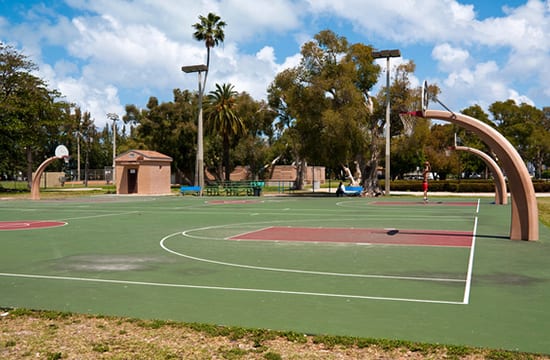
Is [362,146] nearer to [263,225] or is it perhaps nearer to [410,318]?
[263,225]

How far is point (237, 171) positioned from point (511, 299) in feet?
239

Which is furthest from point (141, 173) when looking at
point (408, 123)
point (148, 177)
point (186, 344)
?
point (186, 344)

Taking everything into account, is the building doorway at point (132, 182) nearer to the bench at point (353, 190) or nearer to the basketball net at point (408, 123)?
the bench at point (353, 190)

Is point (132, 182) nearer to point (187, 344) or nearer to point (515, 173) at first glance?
point (515, 173)

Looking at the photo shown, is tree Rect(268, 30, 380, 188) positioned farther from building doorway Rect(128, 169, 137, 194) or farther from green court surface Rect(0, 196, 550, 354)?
green court surface Rect(0, 196, 550, 354)

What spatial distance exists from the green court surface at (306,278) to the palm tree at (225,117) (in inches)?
1563

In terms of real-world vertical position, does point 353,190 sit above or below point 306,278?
above

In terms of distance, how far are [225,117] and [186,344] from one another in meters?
53.0

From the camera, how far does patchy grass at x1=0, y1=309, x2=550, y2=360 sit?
6047mm

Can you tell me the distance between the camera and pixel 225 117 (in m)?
58.6

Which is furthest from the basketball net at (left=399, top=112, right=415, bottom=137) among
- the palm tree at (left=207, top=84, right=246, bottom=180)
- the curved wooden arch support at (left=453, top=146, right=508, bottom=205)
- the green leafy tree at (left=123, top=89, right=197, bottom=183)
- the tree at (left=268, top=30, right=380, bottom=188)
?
the green leafy tree at (left=123, top=89, right=197, bottom=183)

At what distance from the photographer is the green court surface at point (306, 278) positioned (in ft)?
23.8

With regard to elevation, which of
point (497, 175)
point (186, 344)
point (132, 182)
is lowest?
point (186, 344)

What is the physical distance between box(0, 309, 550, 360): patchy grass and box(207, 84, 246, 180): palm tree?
166ft
